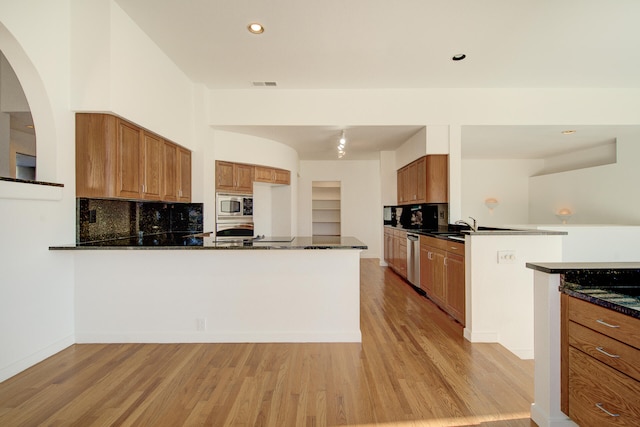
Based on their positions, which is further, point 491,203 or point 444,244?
point 491,203

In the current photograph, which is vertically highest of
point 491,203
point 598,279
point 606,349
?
point 491,203

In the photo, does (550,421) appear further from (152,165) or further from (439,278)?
(152,165)

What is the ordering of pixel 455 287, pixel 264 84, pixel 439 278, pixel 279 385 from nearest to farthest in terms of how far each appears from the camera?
pixel 279 385 → pixel 455 287 → pixel 439 278 → pixel 264 84

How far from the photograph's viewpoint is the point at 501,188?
7.21 m

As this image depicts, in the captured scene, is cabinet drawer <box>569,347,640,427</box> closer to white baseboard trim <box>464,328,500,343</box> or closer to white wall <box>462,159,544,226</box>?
white baseboard trim <box>464,328,500,343</box>

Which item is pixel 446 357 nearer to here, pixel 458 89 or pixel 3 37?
pixel 458 89

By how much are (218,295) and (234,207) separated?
2178mm

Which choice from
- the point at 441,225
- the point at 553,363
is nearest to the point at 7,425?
the point at 553,363

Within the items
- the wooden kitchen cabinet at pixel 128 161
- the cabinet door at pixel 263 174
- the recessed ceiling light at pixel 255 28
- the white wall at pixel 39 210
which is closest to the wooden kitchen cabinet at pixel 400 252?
the cabinet door at pixel 263 174

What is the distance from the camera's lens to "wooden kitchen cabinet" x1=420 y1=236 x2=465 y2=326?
121 inches

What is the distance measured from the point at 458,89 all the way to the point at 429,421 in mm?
4169

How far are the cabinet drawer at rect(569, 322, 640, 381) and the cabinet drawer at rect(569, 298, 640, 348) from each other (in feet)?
0.08

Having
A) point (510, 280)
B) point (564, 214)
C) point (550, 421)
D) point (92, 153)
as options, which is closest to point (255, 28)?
point (92, 153)

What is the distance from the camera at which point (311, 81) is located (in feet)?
12.9
